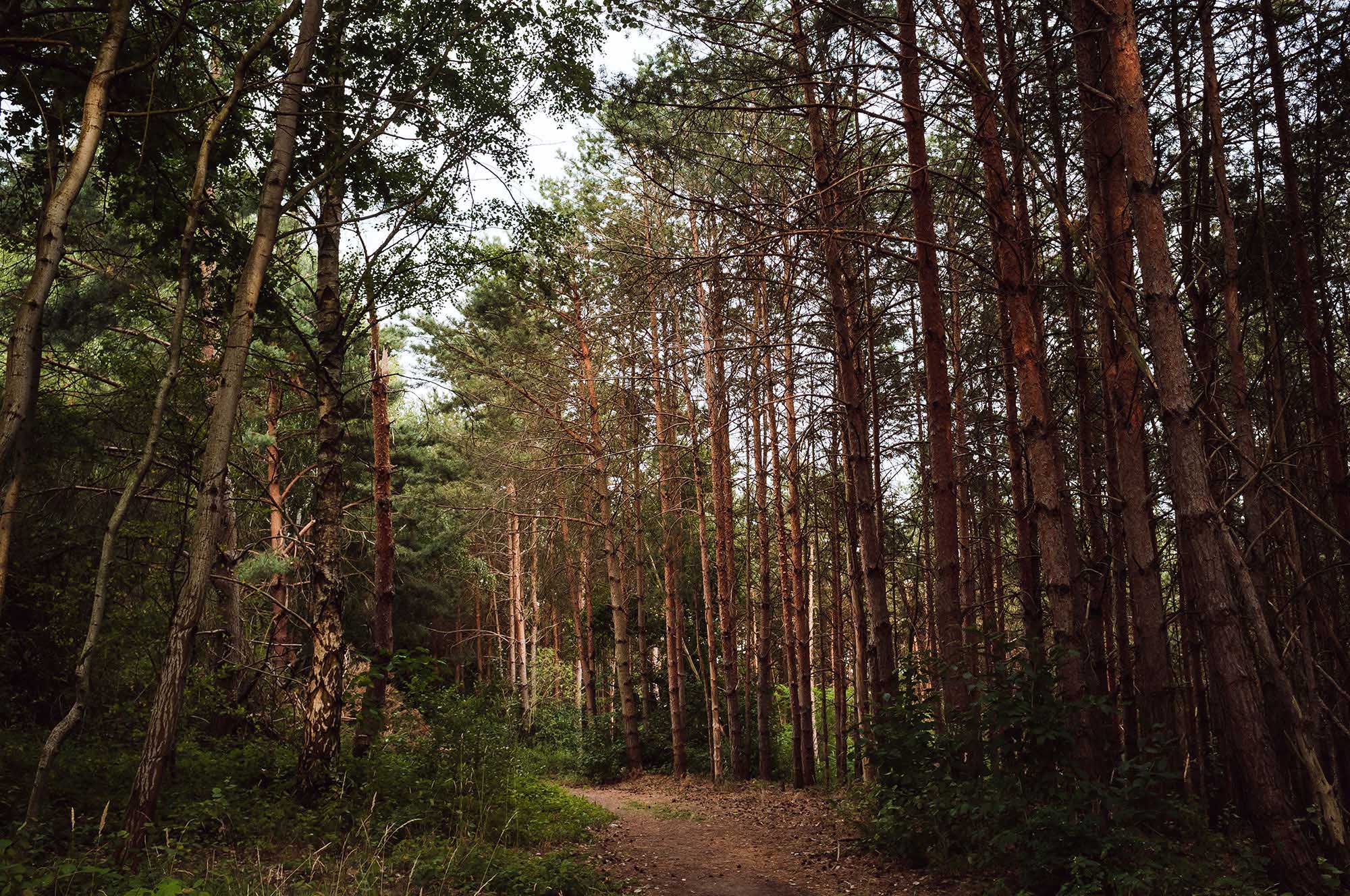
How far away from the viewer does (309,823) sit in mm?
6336

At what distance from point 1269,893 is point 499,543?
21.7 meters

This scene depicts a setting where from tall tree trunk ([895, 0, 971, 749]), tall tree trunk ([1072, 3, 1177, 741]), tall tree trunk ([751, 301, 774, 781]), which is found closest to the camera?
tall tree trunk ([1072, 3, 1177, 741])

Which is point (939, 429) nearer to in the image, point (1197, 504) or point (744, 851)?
point (1197, 504)

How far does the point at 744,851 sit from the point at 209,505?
249 inches

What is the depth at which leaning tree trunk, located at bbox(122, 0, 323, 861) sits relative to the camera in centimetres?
449

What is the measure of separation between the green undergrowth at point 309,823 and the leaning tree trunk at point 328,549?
15.3 inches

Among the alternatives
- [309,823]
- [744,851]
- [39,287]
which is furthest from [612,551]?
[39,287]

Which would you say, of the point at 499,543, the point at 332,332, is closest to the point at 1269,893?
the point at 332,332

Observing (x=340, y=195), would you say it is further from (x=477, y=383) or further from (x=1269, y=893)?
(x=477, y=383)

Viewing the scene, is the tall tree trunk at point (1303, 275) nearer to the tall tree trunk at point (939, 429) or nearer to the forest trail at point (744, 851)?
the tall tree trunk at point (939, 429)

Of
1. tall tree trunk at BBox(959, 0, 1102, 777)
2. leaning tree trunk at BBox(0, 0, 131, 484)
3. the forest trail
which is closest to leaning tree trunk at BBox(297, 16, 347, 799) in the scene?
leaning tree trunk at BBox(0, 0, 131, 484)

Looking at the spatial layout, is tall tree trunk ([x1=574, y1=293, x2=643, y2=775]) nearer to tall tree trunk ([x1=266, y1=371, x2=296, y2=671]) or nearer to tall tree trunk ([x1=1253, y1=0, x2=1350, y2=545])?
tall tree trunk ([x1=266, y1=371, x2=296, y2=671])

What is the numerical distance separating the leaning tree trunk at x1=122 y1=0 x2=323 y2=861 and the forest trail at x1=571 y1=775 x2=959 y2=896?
360 centimetres

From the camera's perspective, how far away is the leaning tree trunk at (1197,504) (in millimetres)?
4004
